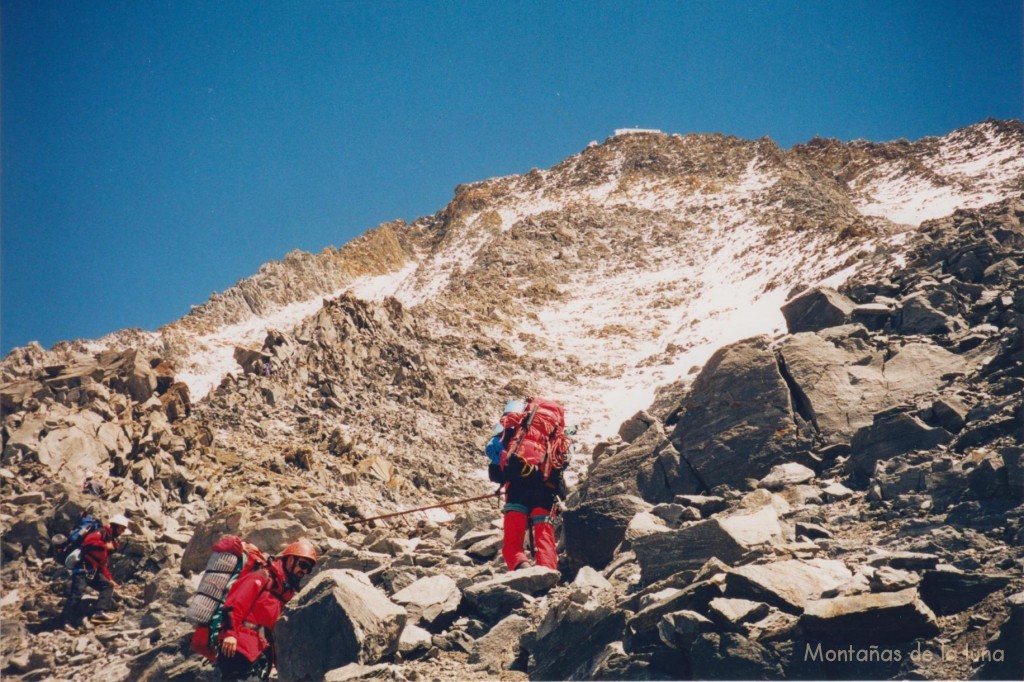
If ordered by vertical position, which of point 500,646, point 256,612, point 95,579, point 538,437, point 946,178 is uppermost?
point 946,178

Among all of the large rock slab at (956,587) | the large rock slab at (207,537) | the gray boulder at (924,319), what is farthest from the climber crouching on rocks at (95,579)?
the gray boulder at (924,319)

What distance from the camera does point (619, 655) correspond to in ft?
22.7

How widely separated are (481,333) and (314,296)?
12621 mm

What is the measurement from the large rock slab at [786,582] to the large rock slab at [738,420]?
418 centimetres

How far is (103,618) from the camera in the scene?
1231 cm

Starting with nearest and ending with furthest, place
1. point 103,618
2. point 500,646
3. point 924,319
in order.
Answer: point 500,646
point 103,618
point 924,319

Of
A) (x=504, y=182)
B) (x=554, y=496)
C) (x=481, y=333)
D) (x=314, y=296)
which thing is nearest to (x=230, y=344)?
(x=481, y=333)

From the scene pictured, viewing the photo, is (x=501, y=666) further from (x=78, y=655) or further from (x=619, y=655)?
(x=78, y=655)

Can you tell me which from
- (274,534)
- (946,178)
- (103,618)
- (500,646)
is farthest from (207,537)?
(946,178)

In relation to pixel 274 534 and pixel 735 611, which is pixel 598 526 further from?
pixel 274 534

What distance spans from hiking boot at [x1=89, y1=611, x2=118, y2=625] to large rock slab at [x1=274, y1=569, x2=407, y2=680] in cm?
567

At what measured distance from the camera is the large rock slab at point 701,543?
25.8 feet

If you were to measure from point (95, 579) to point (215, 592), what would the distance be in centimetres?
622

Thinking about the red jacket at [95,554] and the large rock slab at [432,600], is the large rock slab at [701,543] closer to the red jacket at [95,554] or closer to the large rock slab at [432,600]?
the large rock slab at [432,600]
